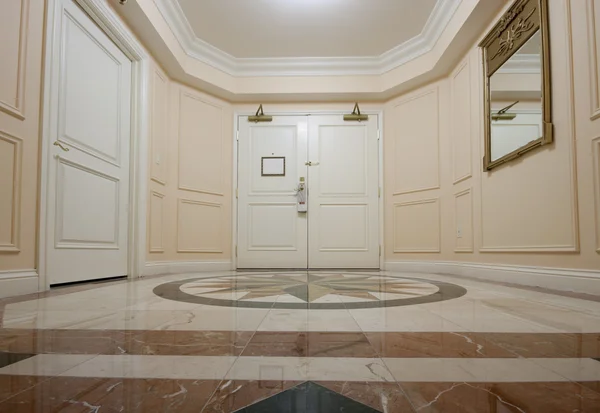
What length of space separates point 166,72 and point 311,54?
188 cm

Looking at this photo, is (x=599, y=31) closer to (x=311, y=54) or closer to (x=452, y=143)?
(x=452, y=143)

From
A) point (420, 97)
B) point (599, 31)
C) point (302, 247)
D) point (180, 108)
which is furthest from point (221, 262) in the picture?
point (599, 31)

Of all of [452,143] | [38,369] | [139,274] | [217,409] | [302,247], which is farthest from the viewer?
[302,247]

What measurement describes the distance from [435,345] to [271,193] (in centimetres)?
462

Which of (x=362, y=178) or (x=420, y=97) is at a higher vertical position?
(x=420, y=97)

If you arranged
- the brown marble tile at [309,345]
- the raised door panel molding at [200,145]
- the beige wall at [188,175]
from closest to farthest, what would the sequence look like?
1. the brown marble tile at [309,345]
2. the beige wall at [188,175]
3. the raised door panel molding at [200,145]

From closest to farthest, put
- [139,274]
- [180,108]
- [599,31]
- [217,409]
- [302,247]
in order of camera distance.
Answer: [217,409] → [599,31] → [139,274] → [180,108] → [302,247]

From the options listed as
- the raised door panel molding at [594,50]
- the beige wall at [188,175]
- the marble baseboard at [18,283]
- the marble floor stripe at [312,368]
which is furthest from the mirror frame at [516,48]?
the marble baseboard at [18,283]

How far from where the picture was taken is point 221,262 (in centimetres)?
536

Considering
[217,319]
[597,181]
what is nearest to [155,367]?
[217,319]

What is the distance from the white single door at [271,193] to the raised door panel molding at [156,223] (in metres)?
1.25

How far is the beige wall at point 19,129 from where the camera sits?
222 cm

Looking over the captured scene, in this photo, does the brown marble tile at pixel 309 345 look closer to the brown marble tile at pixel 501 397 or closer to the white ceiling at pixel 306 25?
the brown marble tile at pixel 501 397

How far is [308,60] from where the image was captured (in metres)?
5.37
